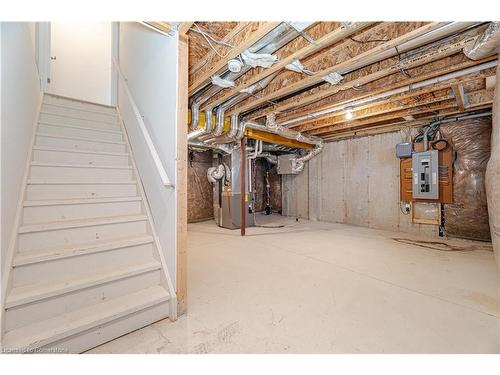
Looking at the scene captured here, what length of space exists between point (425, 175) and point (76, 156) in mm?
5124

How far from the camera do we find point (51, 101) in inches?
105

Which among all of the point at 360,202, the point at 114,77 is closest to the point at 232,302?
the point at 114,77

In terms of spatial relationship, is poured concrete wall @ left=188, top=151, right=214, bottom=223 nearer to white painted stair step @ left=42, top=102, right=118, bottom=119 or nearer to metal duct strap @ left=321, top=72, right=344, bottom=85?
white painted stair step @ left=42, top=102, right=118, bottom=119

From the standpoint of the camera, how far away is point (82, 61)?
12.3 ft

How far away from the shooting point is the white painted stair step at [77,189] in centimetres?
173

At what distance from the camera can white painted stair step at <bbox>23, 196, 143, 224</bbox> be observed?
158 cm

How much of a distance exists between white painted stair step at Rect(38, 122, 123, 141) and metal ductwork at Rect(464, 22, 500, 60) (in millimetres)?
→ 3467

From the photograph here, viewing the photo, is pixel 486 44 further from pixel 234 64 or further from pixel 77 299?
pixel 77 299

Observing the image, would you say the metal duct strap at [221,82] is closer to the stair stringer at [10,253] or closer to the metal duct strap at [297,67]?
the metal duct strap at [297,67]

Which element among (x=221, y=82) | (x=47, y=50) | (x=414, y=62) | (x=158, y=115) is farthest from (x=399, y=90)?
(x=47, y=50)

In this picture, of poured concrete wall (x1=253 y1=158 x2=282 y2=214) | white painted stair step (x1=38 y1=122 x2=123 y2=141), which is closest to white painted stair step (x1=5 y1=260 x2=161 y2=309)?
white painted stair step (x1=38 y1=122 x2=123 y2=141)
